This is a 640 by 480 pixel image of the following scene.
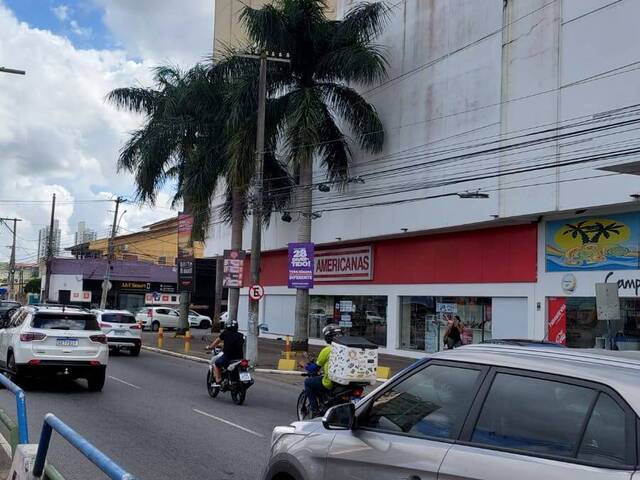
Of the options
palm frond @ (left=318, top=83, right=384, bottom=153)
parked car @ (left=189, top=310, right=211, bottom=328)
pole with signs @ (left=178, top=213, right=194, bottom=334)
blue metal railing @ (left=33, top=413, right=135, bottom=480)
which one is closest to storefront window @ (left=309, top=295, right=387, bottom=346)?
palm frond @ (left=318, top=83, right=384, bottom=153)

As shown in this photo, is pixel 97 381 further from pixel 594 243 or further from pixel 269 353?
pixel 594 243

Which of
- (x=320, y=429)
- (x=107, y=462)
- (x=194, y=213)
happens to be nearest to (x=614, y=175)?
(x=320, y=429)

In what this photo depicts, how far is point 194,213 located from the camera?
3384cm

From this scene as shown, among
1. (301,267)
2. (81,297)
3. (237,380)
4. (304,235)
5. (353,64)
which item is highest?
(353,64)

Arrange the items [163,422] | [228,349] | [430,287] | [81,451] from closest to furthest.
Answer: [81,451] → [163,422] → [228,349] → [430,287]

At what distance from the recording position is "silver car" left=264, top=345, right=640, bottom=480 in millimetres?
2873

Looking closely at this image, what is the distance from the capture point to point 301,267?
24828 mm

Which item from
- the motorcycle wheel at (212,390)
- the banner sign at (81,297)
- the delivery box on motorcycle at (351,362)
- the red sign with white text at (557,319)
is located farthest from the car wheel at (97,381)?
the banner sign at (81,297)

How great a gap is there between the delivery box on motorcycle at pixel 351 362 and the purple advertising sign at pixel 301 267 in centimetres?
1442

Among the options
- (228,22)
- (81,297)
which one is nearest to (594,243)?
(228,22)

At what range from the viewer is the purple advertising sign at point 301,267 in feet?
80.8

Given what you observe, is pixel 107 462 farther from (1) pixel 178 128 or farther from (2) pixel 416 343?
(1) pixel 178 128

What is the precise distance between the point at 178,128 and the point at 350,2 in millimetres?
10152

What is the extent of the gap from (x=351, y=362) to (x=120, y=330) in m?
16.4
